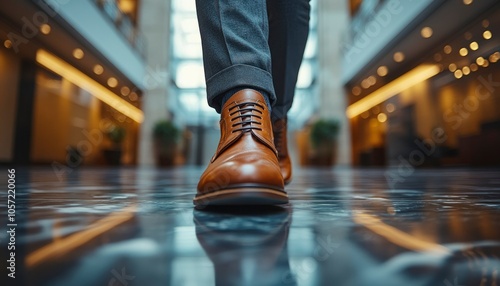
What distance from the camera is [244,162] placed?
46cm

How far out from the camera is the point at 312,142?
29.2 ft

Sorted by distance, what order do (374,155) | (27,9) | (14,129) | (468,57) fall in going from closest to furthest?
(27,9) < (468,57) < (14,129) < (374,155)

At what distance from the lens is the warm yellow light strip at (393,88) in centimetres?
581

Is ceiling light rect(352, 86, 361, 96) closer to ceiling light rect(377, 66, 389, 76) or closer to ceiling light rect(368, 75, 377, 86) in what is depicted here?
ceiling light rect(368, 75, 377, 86)

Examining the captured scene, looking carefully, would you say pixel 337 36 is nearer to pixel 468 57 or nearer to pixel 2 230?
pixel 468 57

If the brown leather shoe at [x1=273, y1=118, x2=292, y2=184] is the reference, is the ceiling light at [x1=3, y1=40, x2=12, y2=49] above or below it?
above

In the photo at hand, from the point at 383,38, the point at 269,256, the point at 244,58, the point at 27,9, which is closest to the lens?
the point at 269,256

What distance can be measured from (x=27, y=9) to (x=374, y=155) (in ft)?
23.4

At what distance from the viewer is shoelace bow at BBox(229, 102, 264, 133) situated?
1.75 feet

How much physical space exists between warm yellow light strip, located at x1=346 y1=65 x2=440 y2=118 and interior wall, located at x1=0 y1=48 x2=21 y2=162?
6576 mm

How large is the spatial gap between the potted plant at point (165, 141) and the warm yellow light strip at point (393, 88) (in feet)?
15.5

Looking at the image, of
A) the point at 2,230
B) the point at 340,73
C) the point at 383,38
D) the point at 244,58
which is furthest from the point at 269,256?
the point at 340,73

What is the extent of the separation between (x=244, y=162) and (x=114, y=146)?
8.42 meters

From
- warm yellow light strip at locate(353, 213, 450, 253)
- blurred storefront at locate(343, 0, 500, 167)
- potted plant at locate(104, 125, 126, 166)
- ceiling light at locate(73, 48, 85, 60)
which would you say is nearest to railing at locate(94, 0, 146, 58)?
ceiling light at locate(73, 48, 85, 60)
